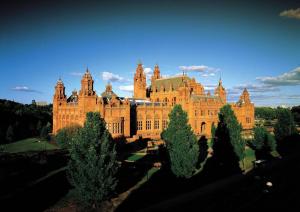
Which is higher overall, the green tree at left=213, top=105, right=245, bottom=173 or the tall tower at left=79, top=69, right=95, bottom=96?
the tall tower at left=79, top=69, right=95, bottom=96

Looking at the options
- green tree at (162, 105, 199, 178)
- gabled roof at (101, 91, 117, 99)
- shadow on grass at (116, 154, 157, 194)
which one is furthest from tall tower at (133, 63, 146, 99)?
green tree at (162, 105, 199, 178)

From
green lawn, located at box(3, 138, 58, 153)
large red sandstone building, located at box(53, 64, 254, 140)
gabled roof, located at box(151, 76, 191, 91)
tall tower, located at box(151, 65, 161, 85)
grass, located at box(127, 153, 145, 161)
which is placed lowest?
grass, located at box(127, 153, 145, 161)

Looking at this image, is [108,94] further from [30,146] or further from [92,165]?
[92,165]

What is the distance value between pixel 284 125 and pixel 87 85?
45.5m

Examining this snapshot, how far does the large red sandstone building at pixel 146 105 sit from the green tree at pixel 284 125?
66.7 feet

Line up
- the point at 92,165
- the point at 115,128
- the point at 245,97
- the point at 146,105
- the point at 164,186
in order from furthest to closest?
the point at 245,97
the point at 146,105
the point at 115,128
the point at 164,186
the point at 92,165

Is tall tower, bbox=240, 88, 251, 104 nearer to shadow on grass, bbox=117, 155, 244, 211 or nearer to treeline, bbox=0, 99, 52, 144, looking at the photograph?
shadow on grass, bbox=117, 155, 244, 211

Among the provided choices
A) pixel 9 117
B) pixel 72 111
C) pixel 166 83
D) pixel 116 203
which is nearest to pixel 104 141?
pixel 116 203

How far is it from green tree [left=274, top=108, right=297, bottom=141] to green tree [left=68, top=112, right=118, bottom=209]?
47.4m

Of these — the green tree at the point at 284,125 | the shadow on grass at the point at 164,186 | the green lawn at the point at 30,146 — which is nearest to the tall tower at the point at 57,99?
the green lawn at the point at 30,146

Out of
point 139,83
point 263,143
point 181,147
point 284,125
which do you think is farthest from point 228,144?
point 139,83

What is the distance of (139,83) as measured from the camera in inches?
3428

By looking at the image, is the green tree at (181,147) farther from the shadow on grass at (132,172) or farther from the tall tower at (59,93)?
the tall tower at (59,93)

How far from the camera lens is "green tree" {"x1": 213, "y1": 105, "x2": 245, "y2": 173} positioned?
3747 centimetres
